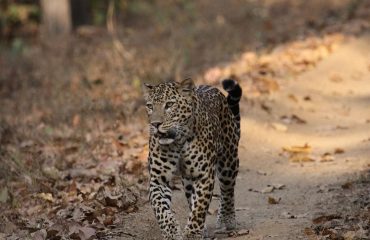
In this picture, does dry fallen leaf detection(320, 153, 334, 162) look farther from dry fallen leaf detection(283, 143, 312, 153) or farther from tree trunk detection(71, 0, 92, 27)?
tree trunk detection(71, 0, 92, 27)

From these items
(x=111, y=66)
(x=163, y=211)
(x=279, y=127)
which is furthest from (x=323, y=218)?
(x=111, y=66)

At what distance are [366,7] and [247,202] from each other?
12396mm

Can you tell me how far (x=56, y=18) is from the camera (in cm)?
2169

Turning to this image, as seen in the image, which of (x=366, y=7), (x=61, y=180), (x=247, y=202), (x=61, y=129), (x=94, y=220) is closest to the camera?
(x=94, y=220)

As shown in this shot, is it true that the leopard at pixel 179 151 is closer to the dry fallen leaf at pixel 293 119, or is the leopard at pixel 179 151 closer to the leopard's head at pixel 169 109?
the leopard's head at pixel 169 109

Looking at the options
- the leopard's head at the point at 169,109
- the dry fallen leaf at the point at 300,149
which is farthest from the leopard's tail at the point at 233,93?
the dry fallen leaf at the point at 300,149

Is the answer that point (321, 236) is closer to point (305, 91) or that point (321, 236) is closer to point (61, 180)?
point (61, 180)

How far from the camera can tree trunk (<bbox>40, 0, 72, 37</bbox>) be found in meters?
21.7

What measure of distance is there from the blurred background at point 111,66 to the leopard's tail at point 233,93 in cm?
156

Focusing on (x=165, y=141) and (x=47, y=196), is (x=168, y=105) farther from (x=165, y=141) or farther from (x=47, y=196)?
(x=47, y=196)

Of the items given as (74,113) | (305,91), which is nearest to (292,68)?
(305,91)

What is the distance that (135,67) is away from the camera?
658 inches

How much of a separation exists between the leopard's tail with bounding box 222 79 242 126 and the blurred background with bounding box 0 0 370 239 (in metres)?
1.56

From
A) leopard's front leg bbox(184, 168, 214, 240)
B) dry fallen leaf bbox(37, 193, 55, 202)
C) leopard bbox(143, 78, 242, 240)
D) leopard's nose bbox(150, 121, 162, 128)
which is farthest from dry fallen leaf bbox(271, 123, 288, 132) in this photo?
leopard's nose bbox(150, 121, 162, 128)
